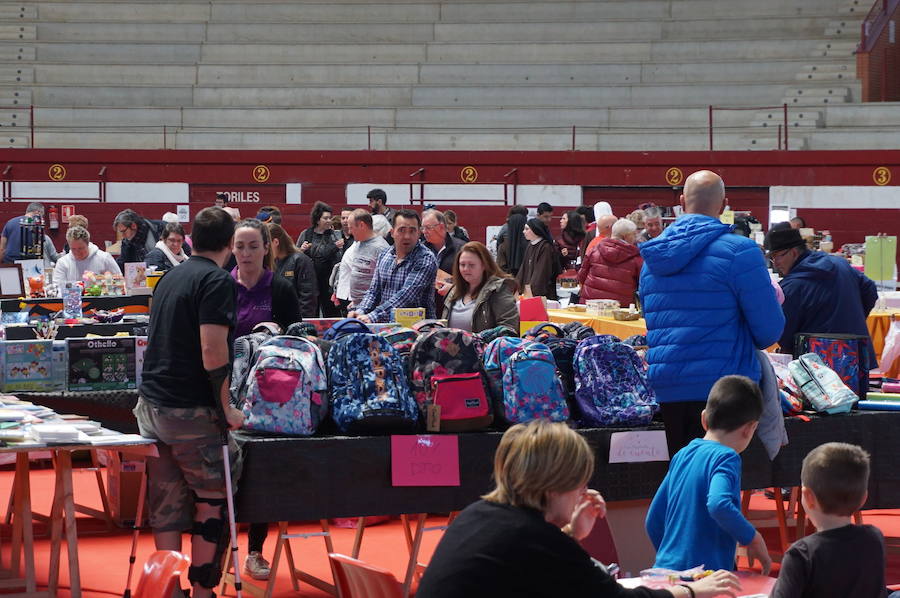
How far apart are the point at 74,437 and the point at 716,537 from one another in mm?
2184

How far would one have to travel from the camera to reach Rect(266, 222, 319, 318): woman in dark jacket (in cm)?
720

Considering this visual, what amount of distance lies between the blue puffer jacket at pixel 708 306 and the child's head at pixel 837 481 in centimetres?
145

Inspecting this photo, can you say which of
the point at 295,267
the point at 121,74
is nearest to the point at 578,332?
the point at 295,267

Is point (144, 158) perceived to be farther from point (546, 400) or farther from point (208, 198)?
point (546, 400)

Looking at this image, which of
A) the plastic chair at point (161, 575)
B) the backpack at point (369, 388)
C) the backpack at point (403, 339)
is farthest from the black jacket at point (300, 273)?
the plastic chair at point (161, 575)

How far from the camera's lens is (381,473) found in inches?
181

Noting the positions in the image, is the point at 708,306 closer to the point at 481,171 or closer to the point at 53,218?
the point at 481,171

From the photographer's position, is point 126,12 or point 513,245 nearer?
point 513,245

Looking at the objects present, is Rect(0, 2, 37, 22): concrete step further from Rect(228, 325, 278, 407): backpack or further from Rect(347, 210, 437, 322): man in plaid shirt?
Rect(228, 325, 278, 407): backpack

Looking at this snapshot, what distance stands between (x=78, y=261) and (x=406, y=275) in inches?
114

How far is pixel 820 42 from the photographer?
19.0 metres

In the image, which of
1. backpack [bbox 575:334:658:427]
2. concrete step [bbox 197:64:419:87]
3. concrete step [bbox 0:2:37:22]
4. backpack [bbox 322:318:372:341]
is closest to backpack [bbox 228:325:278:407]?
backpack [bbox 322:318:372:341]

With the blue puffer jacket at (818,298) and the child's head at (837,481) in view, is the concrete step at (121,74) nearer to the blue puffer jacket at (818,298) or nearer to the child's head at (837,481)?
the blue puffer jacket at (818,298)

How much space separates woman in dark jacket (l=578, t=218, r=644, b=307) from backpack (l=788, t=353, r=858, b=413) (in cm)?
331
